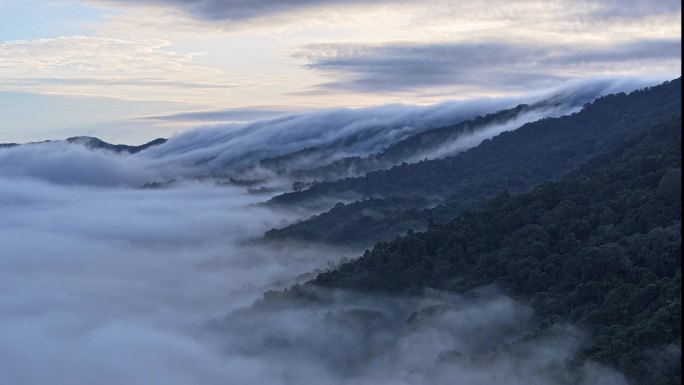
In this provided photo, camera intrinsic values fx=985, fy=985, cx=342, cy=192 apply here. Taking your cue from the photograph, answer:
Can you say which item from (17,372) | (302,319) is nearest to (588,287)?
(302,319)

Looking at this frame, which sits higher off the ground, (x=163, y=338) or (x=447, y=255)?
(x=447, y=255)

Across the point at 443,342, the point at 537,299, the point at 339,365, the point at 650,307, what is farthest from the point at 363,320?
A: the point at 650,307

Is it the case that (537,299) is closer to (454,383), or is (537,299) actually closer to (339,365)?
(454,383)

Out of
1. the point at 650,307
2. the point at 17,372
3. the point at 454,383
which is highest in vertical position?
the point at 650,307

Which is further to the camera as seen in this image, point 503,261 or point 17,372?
point 17,372

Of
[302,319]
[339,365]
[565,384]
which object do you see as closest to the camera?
[565,384]

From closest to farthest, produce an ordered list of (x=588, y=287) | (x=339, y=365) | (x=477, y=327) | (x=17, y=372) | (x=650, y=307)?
(x=650, y=307), (x=588, y=287), (x=477, y=327), (x=339, y=365), (x=17, y=372)
